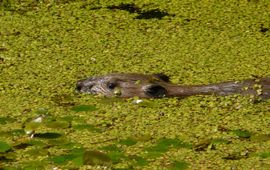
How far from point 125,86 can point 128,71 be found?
0.38 meters

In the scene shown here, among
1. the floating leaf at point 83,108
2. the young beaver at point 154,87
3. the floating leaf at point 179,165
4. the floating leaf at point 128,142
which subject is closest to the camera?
the floating leaf at point 179,165

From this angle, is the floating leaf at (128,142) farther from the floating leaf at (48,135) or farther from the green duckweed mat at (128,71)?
the floating leaf at (48,135)

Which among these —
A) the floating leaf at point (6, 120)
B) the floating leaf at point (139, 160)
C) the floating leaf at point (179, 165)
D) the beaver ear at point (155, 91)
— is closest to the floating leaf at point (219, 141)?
the floating leaf at point (179, 165)

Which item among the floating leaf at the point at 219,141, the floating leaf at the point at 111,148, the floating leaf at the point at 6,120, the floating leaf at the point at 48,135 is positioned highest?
the floating leaf at the point at 111,148

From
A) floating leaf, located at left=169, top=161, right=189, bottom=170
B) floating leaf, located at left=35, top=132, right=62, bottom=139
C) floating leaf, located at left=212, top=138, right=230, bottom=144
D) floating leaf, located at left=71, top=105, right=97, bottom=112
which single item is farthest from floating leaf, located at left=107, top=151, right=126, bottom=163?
floating leaf, located at left=71, top=105, right=97, bottom=112

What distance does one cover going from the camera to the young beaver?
16.1ft

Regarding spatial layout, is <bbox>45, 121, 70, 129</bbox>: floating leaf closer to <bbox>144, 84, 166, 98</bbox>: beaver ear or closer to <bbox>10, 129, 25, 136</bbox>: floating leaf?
<bbox>10, 129, 25, 136</bbox>: floating leaf

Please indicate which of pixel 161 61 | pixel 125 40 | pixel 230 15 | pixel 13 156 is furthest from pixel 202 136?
pixel 230 15

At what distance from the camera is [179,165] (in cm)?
401

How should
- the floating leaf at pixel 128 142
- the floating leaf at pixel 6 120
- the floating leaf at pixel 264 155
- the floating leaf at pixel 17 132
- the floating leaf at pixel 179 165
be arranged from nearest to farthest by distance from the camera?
1. the floating leaf at pixel 179 165
2. the floating leaf at pixel 264 155
3. the floating leaf at pixel 128 142
4. the floating leaf at pixel 17 132
5. the floating leaf at pixel 6 120

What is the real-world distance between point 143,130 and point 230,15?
2.16 meters

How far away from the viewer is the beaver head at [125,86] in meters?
4.94

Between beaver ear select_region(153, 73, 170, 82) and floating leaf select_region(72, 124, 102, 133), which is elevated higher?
beaver ear select_region(153, 73, 170, 82)

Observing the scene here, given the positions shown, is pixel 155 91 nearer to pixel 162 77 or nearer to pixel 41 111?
pixel 162 77
